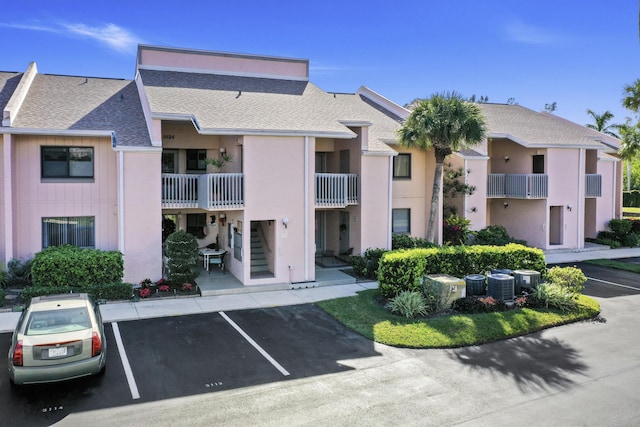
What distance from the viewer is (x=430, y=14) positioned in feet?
73.2

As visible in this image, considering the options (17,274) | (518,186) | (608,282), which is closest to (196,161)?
(17,274)

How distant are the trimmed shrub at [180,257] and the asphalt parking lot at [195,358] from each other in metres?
2.79

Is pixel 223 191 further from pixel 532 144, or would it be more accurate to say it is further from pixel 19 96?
pixel 532 144

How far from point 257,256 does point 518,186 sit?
1492cm

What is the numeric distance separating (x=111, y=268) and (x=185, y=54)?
11.5 metres

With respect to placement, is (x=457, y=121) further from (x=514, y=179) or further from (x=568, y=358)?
(x=568, y=358)

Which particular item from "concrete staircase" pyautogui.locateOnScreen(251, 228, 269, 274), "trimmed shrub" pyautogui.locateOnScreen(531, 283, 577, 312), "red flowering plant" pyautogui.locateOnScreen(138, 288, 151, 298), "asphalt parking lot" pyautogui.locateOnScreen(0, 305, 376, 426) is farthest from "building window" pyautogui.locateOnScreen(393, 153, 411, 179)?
"red flowering plant" pyautogui.locateOnScreen(138, 288, 151, 298)

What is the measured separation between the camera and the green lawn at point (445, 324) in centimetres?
1278

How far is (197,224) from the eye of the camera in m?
22.3

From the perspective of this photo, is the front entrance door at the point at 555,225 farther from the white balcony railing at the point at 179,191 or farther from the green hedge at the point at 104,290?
the green hedge at the point at 104,290

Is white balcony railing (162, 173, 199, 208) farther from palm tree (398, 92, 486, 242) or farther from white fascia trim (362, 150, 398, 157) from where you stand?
palm tree (398, 92, 486, 242)

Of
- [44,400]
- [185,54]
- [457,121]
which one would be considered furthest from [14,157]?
[457,121]

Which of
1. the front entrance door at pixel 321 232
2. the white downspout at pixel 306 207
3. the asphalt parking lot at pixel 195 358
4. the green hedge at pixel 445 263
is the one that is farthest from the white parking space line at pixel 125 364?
the front entrance door at pixel 321 232

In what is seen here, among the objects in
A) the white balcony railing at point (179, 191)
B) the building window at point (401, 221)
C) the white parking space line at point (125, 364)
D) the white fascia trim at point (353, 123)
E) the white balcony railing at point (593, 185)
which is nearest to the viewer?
the white parking space line at point (125, 364)
